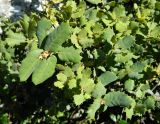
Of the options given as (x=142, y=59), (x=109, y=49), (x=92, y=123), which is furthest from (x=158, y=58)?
(x=92, y=123)

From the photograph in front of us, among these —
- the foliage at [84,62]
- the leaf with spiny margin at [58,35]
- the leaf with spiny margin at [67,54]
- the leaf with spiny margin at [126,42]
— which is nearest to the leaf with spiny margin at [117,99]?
the foliage at [84,62]

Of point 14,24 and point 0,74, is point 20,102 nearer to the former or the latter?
point 0,74

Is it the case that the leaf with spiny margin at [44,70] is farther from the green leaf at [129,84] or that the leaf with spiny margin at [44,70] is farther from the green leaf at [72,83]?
the green leaf at [129,84]

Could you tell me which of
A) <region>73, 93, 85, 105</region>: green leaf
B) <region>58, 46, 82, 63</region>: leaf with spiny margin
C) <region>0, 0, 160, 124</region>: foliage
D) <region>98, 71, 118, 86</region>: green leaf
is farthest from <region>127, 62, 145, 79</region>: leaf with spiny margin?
<region>58, 46, 82, 63</region>: leaf with spiny margin

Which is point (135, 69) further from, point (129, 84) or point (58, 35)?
point (58, 35)

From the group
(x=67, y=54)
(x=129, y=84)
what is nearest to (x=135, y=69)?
(x=129, y=84)
